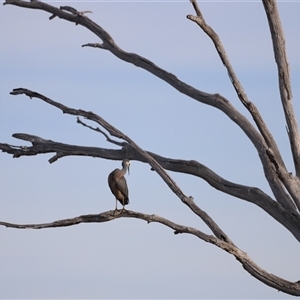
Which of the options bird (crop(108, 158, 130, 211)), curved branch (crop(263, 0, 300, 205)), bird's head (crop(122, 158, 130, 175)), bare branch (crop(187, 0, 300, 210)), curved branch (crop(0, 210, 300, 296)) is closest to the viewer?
curved branch (crop(0, 210, 300, 296))

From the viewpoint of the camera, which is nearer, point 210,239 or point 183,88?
point 210,239

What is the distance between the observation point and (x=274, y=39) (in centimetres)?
938

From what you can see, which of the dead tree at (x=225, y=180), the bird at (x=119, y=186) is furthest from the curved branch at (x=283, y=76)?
the bird at (x=119, y=186)

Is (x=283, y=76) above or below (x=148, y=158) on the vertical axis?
above

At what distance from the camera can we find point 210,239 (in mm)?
8750

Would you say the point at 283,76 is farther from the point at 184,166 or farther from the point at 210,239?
the point at 210,239

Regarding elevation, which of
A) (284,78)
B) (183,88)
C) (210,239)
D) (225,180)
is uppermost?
(183,88)

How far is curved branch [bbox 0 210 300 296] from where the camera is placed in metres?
8.77

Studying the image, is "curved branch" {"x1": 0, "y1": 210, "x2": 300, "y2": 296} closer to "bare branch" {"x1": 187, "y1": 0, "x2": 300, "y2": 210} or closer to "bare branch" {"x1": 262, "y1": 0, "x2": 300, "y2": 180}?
"bare branch" {"x1": 187, "y1": 0, "x2": 300, "y2": 210}

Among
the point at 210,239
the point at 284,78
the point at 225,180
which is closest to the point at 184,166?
the point at 225,180

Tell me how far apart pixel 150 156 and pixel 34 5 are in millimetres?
2614

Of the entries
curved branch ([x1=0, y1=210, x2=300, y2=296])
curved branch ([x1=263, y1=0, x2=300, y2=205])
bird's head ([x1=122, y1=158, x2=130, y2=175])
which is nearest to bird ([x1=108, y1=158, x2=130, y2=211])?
bird's head ([x1=122, y1=158, x2=130, y2=175])

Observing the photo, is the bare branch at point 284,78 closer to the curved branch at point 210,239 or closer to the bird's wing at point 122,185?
the curved branch at point 210,239

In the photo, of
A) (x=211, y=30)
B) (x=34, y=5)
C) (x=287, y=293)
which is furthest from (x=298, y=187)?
(x=34, y=5)
